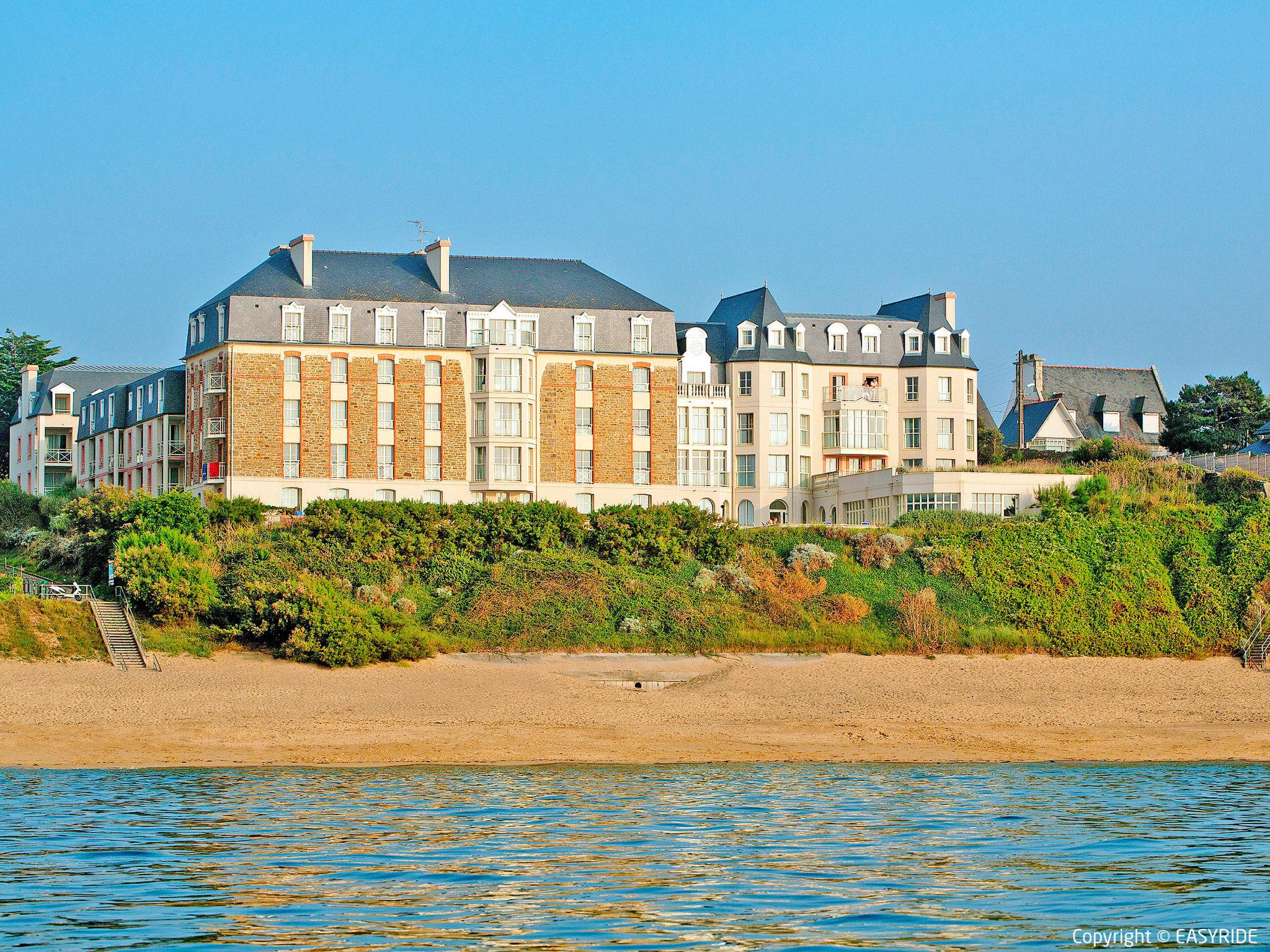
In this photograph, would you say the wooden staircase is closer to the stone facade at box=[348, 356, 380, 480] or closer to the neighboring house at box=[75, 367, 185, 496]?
the stone facade at box=[348, 356, 380, 480]

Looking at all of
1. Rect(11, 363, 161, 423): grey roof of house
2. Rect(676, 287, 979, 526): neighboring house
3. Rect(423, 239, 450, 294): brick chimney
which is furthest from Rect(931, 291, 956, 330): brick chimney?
Rect(11, 363, 161, 423): grey roof of house

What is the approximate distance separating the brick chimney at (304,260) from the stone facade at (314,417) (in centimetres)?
447

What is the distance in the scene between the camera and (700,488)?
75625 mm

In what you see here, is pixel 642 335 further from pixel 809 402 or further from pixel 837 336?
pixel 837 336

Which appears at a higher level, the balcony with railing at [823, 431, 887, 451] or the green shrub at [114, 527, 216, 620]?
the balcony with railing at [823, 431, 887, 451]

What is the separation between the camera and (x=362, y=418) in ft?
229

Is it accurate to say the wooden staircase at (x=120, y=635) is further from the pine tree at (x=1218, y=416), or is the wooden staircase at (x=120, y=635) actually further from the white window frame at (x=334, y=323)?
the pine tree at (x=1218, y=416)

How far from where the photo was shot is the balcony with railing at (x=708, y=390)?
76.5m

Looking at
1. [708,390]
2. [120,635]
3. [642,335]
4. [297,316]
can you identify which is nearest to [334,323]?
[297,316]

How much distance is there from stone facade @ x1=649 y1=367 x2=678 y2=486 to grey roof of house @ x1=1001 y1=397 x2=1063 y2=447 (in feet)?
86.7

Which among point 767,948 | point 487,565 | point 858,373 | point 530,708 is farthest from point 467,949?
point 858,373

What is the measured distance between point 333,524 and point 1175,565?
3039 centimetres

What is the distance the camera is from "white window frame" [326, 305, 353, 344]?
69.9 m

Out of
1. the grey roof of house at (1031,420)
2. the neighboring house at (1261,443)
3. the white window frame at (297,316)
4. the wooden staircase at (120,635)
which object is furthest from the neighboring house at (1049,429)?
the wooden staircase at (120,635)
